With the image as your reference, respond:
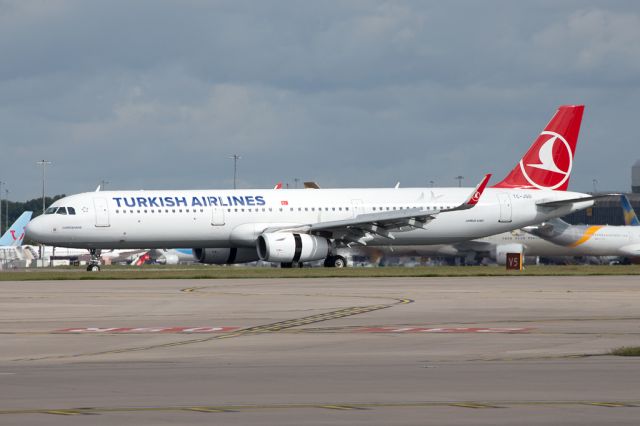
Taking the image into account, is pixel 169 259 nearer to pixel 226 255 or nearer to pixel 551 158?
pixel 226 255

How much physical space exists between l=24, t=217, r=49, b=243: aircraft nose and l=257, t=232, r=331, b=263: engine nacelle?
1108 cm

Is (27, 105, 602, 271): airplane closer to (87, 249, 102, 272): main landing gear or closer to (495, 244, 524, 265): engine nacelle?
(87, 249, 102, 272): main landing gear

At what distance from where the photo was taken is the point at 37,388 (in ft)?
51.1

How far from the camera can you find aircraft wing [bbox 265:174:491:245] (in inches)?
2469

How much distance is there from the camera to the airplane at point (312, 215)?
62406 mm

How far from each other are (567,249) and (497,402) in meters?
87.1

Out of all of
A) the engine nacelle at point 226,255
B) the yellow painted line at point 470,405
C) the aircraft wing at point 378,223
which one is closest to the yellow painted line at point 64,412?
the yellow painted line at point 470,405

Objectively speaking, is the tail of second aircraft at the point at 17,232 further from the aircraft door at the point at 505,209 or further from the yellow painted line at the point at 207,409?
the yellow painted line at the point at 207,409

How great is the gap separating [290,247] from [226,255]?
751cm

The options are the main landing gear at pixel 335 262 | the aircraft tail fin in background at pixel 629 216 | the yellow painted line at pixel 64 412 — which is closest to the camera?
the yellow painted line at pixel 64 412

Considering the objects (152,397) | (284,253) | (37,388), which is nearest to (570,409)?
(152,397)

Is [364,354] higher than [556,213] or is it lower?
lower

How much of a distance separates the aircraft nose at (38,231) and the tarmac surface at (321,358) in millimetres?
23137

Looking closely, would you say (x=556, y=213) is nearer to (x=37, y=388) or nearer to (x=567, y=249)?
(x=567, y=249)
